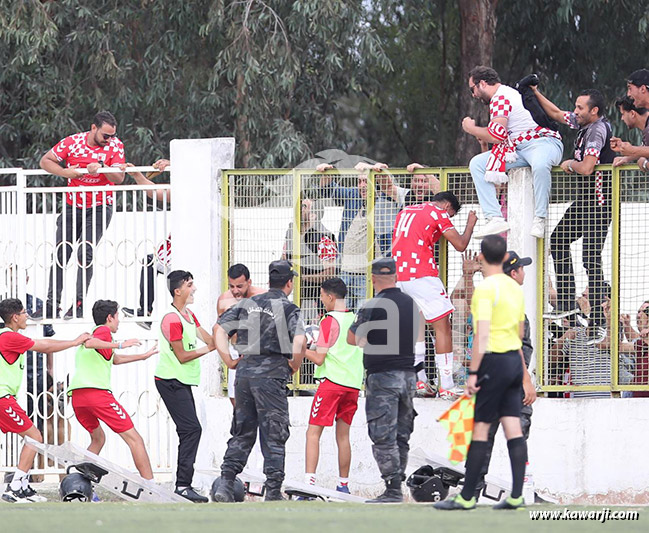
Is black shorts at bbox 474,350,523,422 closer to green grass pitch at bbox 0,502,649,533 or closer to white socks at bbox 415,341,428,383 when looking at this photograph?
green grass pitch at bbox 0,502,649,533

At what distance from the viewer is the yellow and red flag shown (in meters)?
9.15

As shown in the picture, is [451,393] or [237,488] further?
[451,393]

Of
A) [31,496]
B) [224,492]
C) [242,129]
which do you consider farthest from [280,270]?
[242,129]

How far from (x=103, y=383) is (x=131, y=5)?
399 inches

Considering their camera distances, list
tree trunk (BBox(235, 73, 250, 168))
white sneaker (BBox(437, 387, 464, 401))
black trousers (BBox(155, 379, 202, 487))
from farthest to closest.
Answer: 1. tree trunk (BBox(235, 73, 250, 168))
2. white sneaker (BBox(437, 387, 464, 401))
3. black trousers (BBox(155, 379, 202, 487))

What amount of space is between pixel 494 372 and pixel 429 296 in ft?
9.53

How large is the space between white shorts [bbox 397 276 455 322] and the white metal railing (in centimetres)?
255

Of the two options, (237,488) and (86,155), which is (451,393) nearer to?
(237,488)

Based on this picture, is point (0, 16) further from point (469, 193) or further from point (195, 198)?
point (469, 193)

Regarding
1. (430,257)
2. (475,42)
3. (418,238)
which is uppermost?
(475,42)

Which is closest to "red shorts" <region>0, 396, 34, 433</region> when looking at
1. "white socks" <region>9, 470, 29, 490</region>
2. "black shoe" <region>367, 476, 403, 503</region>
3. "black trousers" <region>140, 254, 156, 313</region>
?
"white socks" <region>9, 470, 29, 490</region>

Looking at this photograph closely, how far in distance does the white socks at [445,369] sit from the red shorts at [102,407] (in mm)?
2865

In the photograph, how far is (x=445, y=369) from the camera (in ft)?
39.4

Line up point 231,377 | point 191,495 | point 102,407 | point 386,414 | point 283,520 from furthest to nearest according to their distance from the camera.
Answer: point 231,377 < point 102,407 < point 191,495 < point 386,414 < point 283,520
